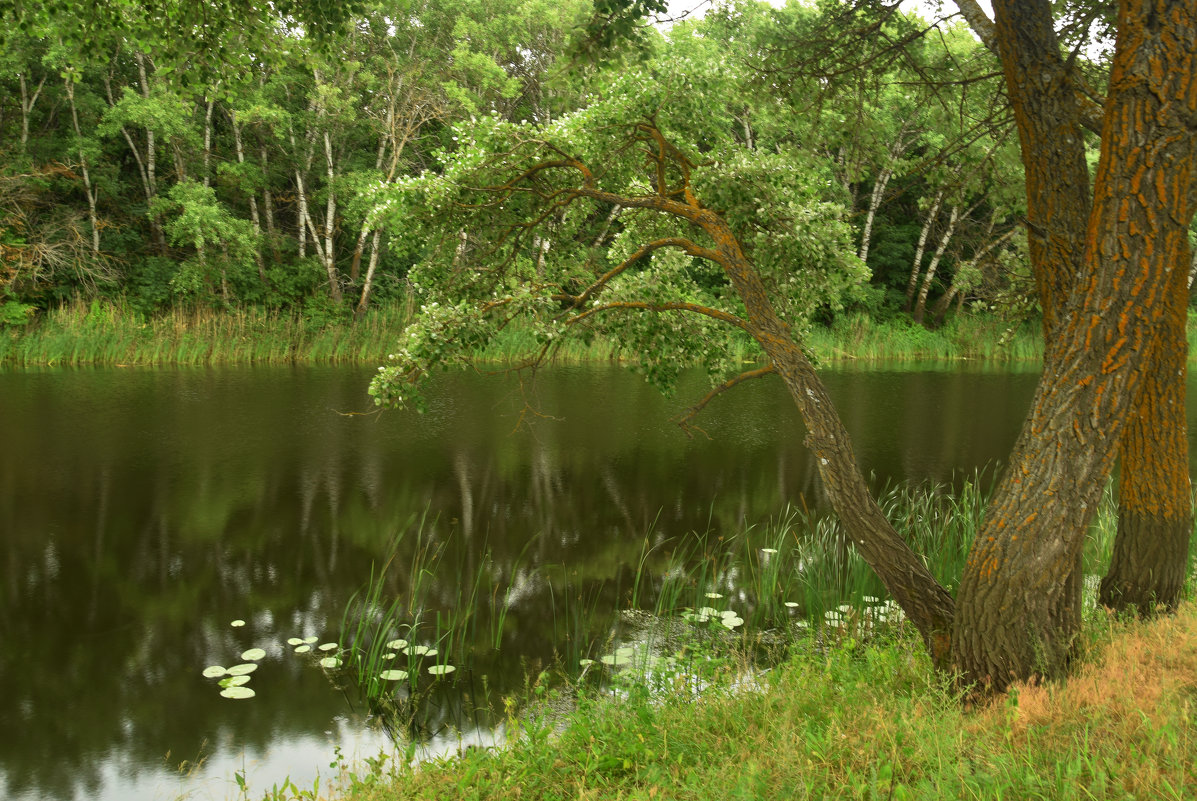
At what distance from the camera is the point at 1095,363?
387cm

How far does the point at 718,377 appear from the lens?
25.5 ft

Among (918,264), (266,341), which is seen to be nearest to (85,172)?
(266,341)

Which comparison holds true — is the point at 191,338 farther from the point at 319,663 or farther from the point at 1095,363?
the point at 1095,363

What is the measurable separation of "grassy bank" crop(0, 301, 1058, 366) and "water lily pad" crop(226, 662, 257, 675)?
15.7 metres

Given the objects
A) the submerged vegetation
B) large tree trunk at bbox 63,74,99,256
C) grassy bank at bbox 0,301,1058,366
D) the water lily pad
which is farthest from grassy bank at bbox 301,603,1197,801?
large tree trunk at bbox 63,74,99,256

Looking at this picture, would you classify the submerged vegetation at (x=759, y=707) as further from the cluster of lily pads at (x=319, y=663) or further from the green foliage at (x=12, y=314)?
the green foliage at (x=12, y=314)

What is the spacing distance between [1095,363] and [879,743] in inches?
72.3

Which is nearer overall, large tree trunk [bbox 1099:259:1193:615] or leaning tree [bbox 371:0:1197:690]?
leaning tree [bbox 371:0:1197:690]

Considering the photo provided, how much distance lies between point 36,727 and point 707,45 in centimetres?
2653

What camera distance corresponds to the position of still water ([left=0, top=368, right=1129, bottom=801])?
528cm

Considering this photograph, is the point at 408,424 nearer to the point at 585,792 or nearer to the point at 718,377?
the point at 718,377

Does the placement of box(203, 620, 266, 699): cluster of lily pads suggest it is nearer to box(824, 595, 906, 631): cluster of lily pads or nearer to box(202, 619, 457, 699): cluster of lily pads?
box(202, 619, 457, 699): cluster of lily pads

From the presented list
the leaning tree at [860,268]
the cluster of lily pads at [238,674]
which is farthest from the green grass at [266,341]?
the cluster of lily pads at [238,674]

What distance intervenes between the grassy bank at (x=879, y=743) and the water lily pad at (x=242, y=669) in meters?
1.63
